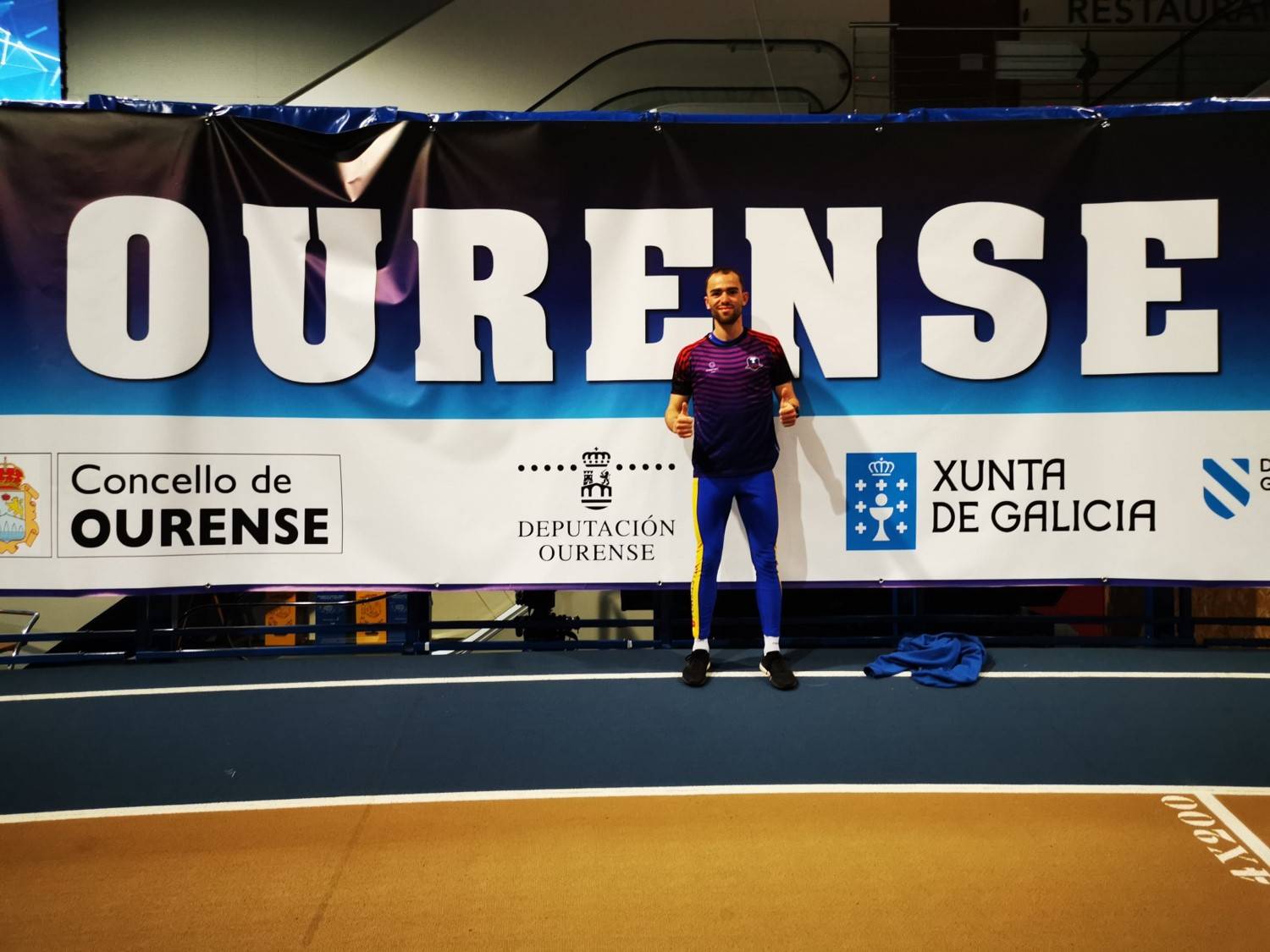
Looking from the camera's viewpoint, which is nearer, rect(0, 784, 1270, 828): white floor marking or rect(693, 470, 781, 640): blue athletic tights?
rect(0, 784, 1270, 828): white floor marking

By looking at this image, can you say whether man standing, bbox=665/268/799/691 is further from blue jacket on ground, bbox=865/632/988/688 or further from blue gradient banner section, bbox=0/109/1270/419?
blue jacket on ground, bbox=865/632/988/688

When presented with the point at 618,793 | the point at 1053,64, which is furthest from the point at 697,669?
the point at 1053,64

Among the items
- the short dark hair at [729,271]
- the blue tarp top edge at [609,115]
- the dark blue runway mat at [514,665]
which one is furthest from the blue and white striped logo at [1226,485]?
the short dark hair at [729,271]

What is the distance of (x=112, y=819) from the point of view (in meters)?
2.89

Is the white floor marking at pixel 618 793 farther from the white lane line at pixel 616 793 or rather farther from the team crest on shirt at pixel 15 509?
the team crest on shirt at pixel 15 509

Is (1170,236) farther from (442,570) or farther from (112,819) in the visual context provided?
(112,819)

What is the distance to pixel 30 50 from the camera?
25.9 ft

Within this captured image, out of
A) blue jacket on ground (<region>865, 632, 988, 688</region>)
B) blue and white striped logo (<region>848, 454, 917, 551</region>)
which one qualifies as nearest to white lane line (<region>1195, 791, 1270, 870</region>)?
blue jacket on ground (<region>865, 632, 988, 688</region>)

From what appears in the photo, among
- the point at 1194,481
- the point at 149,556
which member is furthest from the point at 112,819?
the point at 1194,481

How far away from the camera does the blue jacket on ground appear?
164 inches

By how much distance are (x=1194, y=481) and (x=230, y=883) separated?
442 centimetres

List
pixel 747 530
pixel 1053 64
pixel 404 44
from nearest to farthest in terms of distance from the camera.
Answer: pixel 747 530 < pixel 404 44 < pixel 1053 64

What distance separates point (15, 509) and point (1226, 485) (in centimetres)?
584

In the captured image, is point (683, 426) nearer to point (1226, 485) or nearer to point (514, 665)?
point (514, 665)
